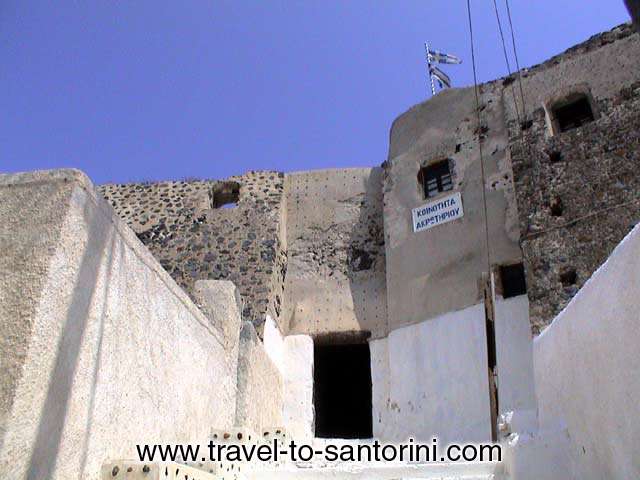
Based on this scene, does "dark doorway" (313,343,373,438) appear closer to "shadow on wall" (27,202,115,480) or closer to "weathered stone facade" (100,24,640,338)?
"weathered stone facade" (100,24,640,338)

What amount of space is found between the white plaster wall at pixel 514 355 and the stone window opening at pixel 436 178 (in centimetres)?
225

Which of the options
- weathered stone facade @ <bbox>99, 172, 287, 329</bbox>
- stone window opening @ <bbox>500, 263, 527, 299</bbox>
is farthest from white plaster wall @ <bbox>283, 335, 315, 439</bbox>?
stone window opening @ <bbox>500, 263, 527, 299</bbox>

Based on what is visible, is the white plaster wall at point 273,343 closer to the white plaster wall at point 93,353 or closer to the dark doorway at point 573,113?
the white plaster wall at point 93,353

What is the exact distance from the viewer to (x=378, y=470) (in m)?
4.99

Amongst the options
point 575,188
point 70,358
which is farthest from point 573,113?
point 70,358

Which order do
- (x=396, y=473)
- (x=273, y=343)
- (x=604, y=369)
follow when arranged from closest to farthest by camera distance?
1. (x=604, y=369)
2. (x=396, y=473)
3. (x=273, y=343)

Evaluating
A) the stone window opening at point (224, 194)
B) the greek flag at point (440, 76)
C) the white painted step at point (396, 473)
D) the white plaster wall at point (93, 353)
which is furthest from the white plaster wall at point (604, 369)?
the greek flag at point (440, 76)

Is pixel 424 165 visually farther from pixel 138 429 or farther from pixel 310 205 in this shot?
pixel 138 429

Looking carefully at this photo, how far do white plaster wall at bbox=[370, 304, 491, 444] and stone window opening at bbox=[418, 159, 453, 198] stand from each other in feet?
6.81

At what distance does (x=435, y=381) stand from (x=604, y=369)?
5437 millimetres

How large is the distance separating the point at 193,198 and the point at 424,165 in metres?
3.75

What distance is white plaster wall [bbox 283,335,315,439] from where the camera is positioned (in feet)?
31.8

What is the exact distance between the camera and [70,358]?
3717 mm

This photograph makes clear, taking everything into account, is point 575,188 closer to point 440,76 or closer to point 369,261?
point 369,261
